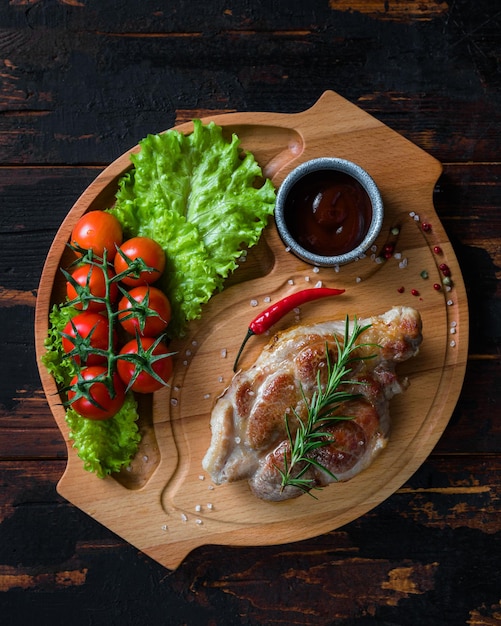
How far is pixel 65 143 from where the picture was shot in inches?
159

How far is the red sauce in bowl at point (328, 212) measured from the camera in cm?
366

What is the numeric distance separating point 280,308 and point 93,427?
1.31m

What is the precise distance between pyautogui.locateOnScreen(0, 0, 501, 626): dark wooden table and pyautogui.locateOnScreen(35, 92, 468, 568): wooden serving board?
0.93 ft

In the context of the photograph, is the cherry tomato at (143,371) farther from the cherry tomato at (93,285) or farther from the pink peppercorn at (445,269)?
the pink peppercorn at (445,269)

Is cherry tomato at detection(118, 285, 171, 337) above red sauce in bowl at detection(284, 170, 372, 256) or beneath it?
beneath

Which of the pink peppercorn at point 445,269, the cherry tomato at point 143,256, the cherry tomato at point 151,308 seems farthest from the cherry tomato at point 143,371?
the pink peppercorn at point 445,269

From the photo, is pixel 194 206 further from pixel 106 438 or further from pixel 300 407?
pixel 106 438

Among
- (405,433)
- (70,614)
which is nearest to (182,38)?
(405,433)

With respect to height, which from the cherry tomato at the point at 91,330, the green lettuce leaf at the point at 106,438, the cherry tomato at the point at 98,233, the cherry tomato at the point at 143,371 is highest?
the cherry tomato at the point at 98,233

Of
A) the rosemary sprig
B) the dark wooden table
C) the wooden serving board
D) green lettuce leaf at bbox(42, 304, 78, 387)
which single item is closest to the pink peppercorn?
the wooden serving board

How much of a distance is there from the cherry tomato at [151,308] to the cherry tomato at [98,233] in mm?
294

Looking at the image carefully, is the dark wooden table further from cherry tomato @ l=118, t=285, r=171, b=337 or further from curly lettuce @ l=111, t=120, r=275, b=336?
cherry tomato @ l=118, t=285, r=171, b=337

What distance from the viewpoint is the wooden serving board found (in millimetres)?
3795

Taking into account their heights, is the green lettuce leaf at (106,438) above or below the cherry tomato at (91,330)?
below
